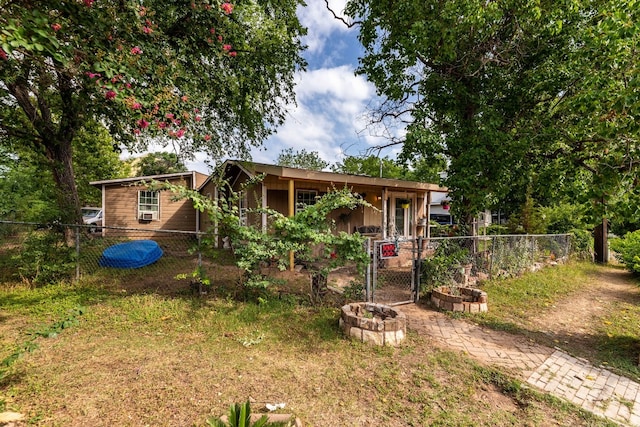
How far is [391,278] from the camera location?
720 cm

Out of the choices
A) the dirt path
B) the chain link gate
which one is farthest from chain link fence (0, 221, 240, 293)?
the dirt path

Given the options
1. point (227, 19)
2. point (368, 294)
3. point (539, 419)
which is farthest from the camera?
point (227, 19)

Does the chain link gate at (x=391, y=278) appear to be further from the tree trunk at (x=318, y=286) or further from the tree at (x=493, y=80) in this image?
the tree at (x=493, y=80)

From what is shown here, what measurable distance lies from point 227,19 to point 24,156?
532 inches

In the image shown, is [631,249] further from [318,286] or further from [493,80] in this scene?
[318,286]

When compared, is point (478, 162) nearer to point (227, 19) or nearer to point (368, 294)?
point (368, 294)

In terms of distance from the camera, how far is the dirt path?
4.25m

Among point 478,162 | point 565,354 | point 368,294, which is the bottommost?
point 565,354

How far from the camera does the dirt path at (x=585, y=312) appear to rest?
13.9 feet

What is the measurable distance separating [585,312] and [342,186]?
20.7 ft

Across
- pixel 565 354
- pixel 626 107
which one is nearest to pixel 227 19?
pixel 626 107

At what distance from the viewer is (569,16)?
18.7 feet

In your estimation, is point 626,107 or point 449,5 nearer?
point 626,107

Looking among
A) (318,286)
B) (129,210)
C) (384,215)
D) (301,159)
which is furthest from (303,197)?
(301,159)
